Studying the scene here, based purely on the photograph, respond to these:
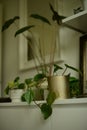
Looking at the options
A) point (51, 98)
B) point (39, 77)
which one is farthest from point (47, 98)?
point (39, 77)

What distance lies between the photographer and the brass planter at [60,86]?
1475 millimetres

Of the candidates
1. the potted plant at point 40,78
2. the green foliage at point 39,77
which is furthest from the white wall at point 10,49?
the green foliage at point 39,77

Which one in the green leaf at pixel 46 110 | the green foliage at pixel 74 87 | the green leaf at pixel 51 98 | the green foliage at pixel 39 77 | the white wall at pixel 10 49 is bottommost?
the green leaf at pixel 46 110

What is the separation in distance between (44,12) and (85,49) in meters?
0.55

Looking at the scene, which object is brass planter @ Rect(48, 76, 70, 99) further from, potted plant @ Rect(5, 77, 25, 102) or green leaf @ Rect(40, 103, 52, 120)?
potted plant @ Rect(5, 77, 25, 102)

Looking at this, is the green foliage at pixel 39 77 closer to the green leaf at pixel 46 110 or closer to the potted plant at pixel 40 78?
the potted plant at pixel 40 78

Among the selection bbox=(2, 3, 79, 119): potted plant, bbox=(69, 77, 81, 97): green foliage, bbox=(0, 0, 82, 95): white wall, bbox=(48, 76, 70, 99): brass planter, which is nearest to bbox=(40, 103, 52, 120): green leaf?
bbox=(2, 3, 79, 119): potted plant

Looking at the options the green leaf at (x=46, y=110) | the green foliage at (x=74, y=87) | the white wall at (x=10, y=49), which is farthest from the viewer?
the white wall at (x=10, y=49)

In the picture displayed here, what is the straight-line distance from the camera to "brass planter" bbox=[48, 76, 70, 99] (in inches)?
58.1

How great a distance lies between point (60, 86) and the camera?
58.5 inches

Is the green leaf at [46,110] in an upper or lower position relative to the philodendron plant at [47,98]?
lower

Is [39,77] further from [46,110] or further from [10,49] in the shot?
[10,49]

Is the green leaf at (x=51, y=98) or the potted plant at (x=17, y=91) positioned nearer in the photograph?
the green leaf at (x=51, y=98)

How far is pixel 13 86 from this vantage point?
171 centimetres
